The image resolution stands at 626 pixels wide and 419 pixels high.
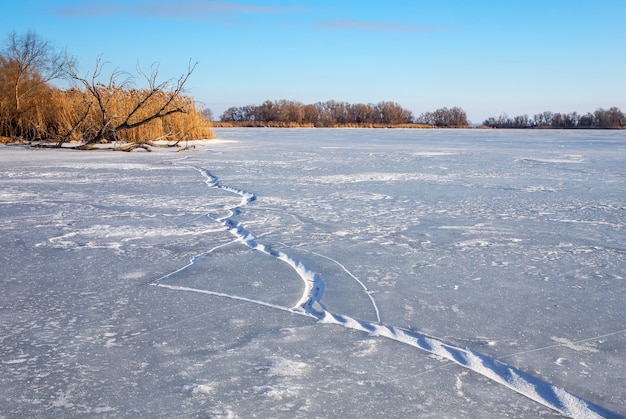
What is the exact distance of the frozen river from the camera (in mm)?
1391

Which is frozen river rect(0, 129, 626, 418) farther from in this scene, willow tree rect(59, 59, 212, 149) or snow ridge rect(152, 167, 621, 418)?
willow tree rect(59, 59, 212, 149)

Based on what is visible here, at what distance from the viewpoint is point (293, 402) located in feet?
4.42

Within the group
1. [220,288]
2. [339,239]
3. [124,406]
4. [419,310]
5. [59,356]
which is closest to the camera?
[124,406]

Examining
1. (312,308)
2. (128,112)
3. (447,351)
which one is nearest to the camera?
(447,351)

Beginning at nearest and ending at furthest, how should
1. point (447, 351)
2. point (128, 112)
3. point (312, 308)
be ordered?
1. point (447, 351)
2. point (312, 308)
3. point (128, 112)

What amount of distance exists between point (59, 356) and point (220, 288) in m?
0.77

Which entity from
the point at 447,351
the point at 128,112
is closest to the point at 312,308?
the point at 447,351

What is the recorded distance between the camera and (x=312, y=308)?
2.05 m

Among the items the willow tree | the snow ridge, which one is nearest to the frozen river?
the snow ridge

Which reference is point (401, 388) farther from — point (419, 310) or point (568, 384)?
point (419, 310)

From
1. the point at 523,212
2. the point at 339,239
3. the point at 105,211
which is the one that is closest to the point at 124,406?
the point at 339,239

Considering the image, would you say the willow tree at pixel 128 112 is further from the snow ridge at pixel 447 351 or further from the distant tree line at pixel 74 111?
the snow ridge at pixel 447 351

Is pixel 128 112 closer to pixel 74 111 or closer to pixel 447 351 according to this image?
pixel 74 111

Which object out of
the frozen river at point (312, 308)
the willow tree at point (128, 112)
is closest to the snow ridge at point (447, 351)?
the frozen river at point (312, 308)
